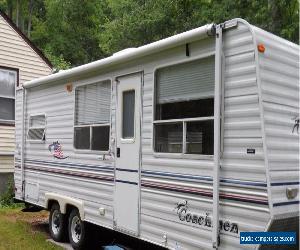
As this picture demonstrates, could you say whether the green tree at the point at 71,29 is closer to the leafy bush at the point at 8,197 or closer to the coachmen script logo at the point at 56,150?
the leafy bush at the point at 8,197

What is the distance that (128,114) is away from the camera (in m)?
6.18

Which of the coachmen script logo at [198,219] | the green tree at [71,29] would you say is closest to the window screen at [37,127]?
the coachmen script logo at [198,219]

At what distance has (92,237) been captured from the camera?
718 centimetres

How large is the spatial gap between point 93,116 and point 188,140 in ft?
7.73

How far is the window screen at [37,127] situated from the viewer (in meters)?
8.58

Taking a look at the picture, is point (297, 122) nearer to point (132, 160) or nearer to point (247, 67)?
point (247, 67)

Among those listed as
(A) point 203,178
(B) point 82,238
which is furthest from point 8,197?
(A) point 203,178

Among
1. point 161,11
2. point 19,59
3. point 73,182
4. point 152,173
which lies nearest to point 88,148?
point 73,182

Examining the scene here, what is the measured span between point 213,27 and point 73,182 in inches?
152

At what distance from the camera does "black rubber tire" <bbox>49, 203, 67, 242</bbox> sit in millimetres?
7938

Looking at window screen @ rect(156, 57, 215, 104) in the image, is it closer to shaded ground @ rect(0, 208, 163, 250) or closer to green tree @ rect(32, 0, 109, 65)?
shaded ground @ rect(0, 208, 163, 250)

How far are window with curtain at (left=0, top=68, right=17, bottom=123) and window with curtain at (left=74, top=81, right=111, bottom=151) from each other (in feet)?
20.5

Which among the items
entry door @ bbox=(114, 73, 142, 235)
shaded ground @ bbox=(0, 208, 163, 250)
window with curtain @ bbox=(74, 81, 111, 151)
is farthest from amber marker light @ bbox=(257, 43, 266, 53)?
shaded ground @ bbox=(0, 208, 163, 250)

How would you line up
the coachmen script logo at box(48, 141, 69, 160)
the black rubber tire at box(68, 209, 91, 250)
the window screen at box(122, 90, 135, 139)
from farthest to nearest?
1. the coachmen script logo at box(48, 141, 69, 160)
2. the black rubber tire at box(68, 209, 91, 250)
3. the window screen at box(122, 90, 135, 139)
